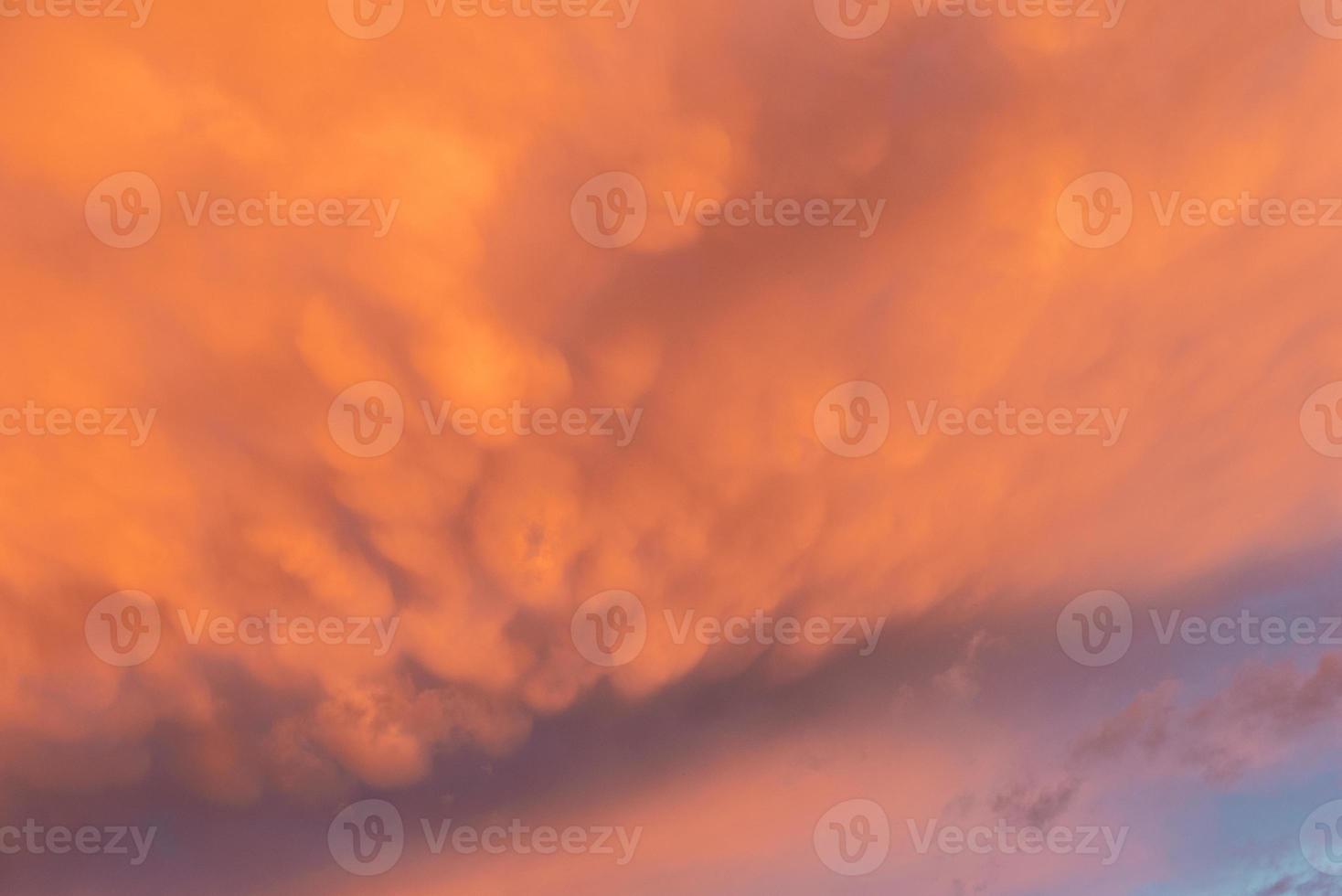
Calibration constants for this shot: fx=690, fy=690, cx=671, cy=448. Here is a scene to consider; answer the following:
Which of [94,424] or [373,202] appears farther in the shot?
[94,424]

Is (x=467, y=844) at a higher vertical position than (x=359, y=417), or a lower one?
lower

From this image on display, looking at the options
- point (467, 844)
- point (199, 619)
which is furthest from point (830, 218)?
point (467, 844)

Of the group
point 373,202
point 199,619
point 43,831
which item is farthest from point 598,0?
point 43,831

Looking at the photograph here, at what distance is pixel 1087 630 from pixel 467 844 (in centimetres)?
1879

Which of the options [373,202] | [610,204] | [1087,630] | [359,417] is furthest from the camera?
[1087,630]

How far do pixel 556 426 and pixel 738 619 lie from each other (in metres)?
7.55

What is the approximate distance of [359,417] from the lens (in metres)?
15.5

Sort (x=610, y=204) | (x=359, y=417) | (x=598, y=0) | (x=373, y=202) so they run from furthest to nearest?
(x=359, y=417), (x=610, y=204), (x=373, y=202), (x=598, y=0)

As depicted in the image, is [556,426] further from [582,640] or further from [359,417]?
[582,640]

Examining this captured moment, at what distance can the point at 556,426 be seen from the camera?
53.1ft

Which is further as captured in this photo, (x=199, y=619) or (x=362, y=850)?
(x=362, y=850)

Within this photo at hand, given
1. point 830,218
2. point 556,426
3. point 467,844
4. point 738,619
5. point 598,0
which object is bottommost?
point 467,844

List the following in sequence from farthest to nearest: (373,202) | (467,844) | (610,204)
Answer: (467,844) < (610,204) < (373,202)

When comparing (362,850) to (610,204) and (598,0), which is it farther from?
(598,0)
